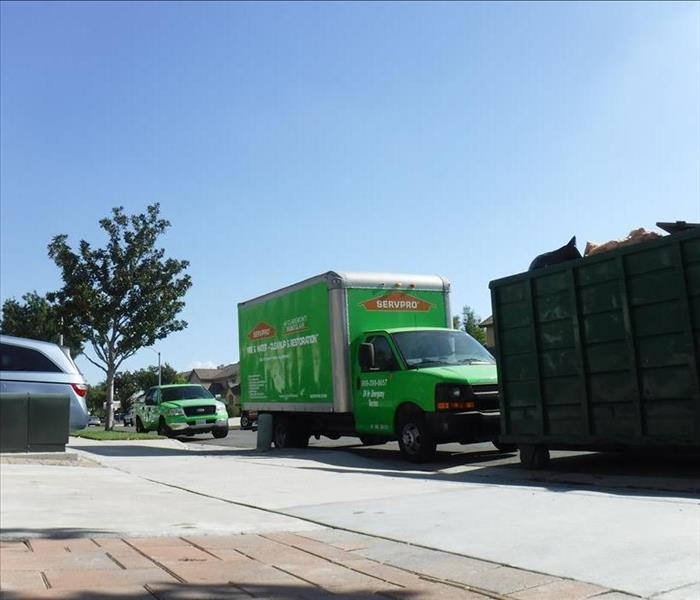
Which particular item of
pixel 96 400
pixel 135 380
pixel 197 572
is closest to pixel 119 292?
pixel 197 572

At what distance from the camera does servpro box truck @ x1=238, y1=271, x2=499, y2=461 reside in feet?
35.9

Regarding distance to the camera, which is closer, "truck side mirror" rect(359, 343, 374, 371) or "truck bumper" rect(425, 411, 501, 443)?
"truck bumper" rect(425, 411, 501, 443)

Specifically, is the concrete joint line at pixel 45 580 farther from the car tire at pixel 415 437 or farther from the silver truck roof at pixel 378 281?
the silver truck roof at pixel 378 281

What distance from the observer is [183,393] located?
73.7 feet

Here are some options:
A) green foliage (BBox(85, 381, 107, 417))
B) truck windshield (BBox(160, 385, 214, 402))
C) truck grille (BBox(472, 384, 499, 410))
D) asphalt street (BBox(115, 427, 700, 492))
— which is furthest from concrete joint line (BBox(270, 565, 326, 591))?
green foliage (BBox(85, 381, 107, 417))

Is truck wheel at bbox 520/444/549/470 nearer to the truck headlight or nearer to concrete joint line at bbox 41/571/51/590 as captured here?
the truck headlight

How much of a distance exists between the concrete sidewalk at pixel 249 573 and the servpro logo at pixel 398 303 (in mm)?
8012

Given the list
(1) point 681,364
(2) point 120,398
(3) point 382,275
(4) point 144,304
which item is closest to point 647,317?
(1) point 681,364

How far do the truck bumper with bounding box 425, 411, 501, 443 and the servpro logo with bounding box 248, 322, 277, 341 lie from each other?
529cm

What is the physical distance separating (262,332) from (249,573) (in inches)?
456

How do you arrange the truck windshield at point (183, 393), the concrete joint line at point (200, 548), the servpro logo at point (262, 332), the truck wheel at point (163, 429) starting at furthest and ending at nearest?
the truck windshield at point (183, 393) < the truck wheel at point (163, 429) < the servpro logo at point (262, 332) < the concrete joint line at point (200, 548)

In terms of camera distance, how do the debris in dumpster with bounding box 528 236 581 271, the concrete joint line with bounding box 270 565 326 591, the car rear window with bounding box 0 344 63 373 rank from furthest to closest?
the car rear window with bounding box 0 344 63 373 < the debris in dumpster with bounding box 528 236 581 271 < the concrete joint line with bounding box 270 565 326 591

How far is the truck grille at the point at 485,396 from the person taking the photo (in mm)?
10953

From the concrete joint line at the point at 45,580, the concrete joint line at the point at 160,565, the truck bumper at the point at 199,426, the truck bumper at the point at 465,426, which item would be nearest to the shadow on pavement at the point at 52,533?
the concrete joint line at the point at 160,565
